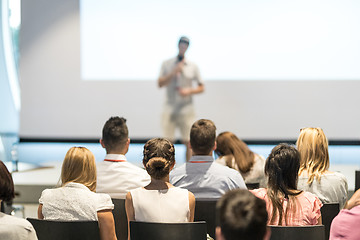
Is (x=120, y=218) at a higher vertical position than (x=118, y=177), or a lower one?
lower

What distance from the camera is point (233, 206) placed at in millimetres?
1292

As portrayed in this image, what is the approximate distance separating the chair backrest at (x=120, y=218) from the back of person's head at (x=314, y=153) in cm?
106

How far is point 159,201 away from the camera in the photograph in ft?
7.97

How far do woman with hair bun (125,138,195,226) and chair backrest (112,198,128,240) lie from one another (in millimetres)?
354

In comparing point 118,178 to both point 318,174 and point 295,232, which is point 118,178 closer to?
point 318,174

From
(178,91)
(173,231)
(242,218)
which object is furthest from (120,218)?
(178,91)

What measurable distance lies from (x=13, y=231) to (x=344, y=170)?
4877 millimetres

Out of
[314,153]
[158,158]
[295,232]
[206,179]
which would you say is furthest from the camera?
[314,153]

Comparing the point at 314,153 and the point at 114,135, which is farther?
the point at 114,135

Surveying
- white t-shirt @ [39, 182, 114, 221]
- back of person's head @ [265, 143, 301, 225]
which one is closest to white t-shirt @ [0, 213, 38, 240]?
white t-shirt @ [39, 182, 114, 221]

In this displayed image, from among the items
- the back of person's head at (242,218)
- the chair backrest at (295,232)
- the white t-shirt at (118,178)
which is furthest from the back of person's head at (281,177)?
the back of person's head at (242,218)

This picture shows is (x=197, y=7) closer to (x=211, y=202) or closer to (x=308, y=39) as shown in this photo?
(x=308, y=39)

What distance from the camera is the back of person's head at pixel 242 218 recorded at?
127 centimetres

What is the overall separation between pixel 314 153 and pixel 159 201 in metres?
1.10
